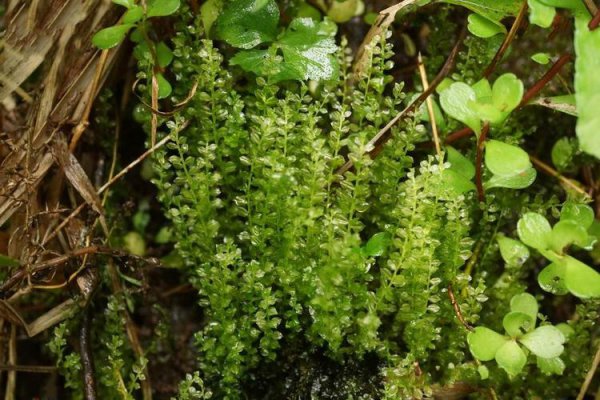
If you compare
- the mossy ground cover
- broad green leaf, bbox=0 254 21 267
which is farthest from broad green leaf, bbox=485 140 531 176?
broad green leaf, bbox=0 254 21 267

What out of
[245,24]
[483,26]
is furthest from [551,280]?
[245,24]

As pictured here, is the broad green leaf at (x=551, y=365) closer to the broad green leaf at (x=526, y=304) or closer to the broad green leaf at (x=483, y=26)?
the broad green leaf at (x=526, y=304)

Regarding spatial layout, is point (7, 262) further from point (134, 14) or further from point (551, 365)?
point (551, 365)

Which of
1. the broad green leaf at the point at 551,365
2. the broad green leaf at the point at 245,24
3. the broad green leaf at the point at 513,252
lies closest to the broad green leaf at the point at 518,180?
the broad green leaf at the point at 513,252

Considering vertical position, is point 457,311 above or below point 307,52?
below

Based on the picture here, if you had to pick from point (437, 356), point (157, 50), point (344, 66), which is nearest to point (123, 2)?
point (157, 50)
